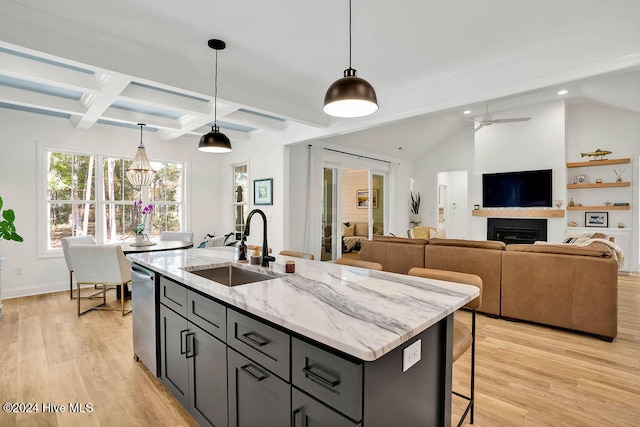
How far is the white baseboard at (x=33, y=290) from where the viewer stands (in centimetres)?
448

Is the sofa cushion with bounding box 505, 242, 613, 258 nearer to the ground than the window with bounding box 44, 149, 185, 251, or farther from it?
nearer to the ground

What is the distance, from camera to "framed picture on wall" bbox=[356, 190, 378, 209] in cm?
800

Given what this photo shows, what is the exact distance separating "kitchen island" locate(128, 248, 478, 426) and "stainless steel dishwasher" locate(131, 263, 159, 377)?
234 mm

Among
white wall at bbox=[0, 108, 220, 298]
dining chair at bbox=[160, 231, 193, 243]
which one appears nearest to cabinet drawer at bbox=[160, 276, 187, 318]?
dining chair at bbox=[160, 231, 193, 243]

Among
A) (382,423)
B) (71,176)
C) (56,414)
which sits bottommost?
(56,414)

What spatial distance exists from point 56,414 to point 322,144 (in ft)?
17.2

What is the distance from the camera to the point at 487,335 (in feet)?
10.3

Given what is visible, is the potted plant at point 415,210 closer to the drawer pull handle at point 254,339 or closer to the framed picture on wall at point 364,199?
the framed picture on wall at point 364,199

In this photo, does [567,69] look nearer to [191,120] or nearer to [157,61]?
[157,61]

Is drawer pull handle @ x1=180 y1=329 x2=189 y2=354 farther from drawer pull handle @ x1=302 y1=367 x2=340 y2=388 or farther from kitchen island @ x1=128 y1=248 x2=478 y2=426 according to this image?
drawer pull handle @ x1=302 y1=367 x2=340 y2=388

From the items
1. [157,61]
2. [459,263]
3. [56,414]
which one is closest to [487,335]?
[459,263]

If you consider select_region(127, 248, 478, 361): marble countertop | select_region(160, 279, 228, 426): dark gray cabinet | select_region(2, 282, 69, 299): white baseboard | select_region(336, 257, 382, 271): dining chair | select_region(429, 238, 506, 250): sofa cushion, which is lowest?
select_region(2, 282, 69, 299): white baseboard

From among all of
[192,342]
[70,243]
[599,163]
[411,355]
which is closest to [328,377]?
[411,355]

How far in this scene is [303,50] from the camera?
2.93m
